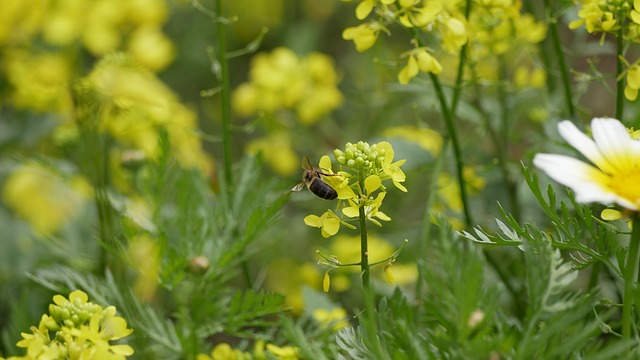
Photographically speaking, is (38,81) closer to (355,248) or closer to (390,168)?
(355,248)

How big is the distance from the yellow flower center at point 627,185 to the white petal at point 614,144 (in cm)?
1

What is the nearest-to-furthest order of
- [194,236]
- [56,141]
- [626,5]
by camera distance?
[626,5], [194,236], [56,141]

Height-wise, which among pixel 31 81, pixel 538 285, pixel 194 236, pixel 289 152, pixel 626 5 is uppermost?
pixel 626 5

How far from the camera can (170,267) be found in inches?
40.4

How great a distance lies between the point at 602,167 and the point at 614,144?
0.04m

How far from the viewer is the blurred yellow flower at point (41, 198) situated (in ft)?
6.11

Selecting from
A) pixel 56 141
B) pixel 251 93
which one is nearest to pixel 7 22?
pixel 56 141

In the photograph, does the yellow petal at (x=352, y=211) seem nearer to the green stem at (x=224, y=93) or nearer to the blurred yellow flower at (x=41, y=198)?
the green stem at (x=224, y=93)

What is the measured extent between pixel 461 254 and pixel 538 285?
8cm

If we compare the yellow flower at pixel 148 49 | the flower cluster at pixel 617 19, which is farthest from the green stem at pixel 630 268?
the yellow flower at pixel 148 49

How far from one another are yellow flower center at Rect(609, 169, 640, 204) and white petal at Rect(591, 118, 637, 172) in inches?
0.6

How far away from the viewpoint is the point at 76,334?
0.78m

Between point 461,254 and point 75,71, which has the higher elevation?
point 461,254

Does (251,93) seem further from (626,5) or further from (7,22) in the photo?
(626,5)
